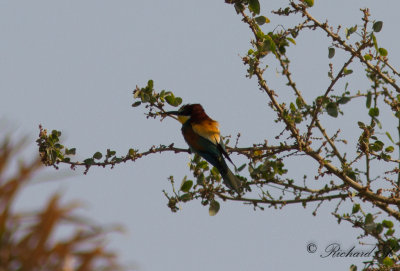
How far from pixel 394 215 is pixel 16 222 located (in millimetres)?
3185

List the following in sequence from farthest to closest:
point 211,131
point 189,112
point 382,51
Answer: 1. point 189,112
2. point 211,131
3. point 382,51

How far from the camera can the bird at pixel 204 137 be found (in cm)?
483

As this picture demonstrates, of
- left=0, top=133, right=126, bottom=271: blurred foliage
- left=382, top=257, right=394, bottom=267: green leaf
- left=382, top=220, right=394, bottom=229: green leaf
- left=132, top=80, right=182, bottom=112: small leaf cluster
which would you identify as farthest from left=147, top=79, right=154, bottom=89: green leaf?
left=0, top=133, right=126, bottom=271: blurred foliage

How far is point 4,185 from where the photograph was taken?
1.05 m

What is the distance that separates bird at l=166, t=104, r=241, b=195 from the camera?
4833 millimetres

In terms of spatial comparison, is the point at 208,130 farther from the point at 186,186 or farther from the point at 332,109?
the point at 332,109

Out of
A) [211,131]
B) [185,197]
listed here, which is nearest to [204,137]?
[211,131]

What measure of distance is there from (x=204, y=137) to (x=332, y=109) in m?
1.57

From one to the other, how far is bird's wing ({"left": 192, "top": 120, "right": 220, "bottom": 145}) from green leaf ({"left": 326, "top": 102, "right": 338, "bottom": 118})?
4.35ft

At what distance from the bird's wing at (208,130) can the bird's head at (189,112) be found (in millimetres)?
104

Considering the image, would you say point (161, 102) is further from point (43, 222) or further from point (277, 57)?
point (43, 222)

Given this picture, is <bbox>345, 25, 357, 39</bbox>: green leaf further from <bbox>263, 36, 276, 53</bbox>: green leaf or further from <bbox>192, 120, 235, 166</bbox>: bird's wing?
<bbox>192, 120, 235, 166</bbox>: bird's wing

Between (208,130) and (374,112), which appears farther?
(208,130)

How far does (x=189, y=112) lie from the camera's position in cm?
574
